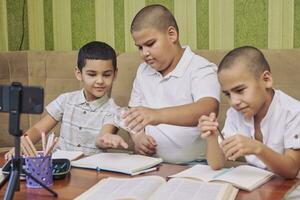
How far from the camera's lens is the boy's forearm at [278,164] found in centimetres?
115

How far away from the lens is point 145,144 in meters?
1.61

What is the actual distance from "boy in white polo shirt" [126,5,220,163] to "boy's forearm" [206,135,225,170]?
0.97 feet

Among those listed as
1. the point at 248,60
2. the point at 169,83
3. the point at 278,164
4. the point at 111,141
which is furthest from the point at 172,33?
the point at 278,164

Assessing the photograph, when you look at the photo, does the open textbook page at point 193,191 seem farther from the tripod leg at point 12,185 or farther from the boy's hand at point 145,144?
the boy's hand at point 145,144

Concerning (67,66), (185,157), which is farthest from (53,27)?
(185,157)

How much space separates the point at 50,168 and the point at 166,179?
11.5 inches

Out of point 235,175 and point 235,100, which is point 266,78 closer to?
point 235,100

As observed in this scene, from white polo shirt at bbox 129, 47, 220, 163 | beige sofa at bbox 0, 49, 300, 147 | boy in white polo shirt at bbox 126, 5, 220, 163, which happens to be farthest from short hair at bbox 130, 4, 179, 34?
beige sofa at bbox 0, 49, 300, 147

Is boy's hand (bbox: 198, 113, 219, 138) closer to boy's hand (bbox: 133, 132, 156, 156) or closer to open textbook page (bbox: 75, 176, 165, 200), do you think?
open textbook page (bbox: 75, 176, 165, 200)

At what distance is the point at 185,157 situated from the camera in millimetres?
1734

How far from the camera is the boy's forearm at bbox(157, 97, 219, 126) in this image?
147 centimetres

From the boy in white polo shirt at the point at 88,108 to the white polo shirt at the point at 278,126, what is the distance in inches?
22.3

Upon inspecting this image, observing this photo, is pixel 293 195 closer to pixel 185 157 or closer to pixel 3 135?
pixel 185 157

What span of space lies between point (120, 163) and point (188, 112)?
13.7 inches
